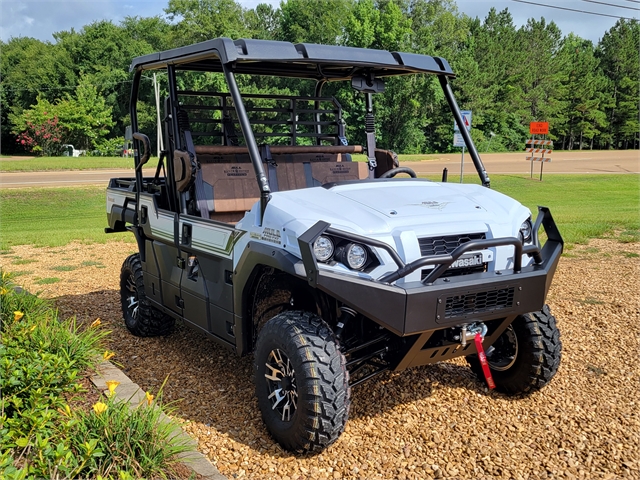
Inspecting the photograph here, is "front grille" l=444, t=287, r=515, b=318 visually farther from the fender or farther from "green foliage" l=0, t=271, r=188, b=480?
"green foliage" l=0, t=271, r=188, b=480

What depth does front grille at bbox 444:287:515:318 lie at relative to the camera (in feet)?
10.5

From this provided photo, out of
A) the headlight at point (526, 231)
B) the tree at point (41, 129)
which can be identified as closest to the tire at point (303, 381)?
the headlight at point (526, 231)

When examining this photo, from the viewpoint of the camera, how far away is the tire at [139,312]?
5.59 metres

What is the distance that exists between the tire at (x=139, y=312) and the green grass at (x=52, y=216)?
529 cm

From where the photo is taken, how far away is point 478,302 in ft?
10.8

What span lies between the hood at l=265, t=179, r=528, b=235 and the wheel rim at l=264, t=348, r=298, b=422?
765mm

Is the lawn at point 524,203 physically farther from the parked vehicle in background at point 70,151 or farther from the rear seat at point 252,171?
the parked vehicle in background at point 70,151

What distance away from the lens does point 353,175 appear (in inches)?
204

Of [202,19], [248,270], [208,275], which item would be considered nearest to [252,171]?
[208,275]

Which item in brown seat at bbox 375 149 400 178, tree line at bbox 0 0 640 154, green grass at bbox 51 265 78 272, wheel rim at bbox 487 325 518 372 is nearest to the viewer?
wheel rim at bbox 487 325 518 372

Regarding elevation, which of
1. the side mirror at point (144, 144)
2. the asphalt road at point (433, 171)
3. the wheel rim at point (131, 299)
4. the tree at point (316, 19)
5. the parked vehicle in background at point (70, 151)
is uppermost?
the tree at point (316, 19)

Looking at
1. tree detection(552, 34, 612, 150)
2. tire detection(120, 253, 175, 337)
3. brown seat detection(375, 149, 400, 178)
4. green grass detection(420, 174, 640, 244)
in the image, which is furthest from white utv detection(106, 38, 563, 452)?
tree detection(552, 34, 612, 150)

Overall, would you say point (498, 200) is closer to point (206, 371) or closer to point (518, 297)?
point (518, 297)

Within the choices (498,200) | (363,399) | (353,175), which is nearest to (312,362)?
(363,399)
